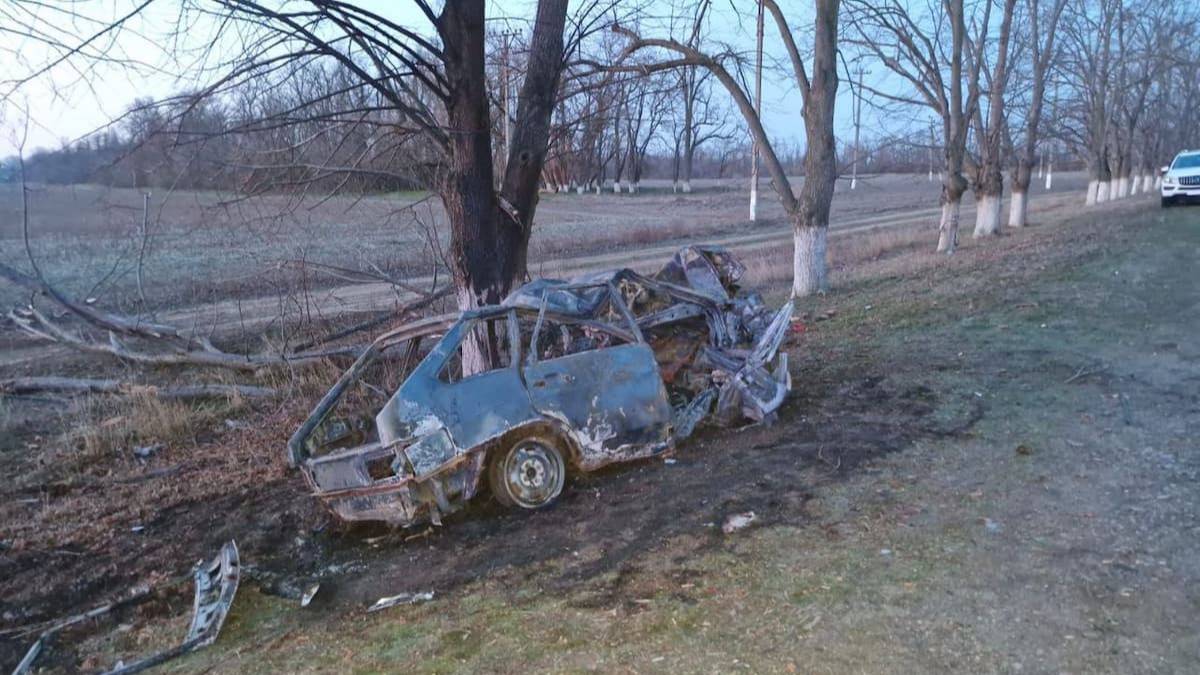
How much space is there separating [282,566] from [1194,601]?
5.39 meters

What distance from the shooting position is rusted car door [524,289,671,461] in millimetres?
6195

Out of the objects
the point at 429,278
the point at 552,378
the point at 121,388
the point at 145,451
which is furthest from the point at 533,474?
the point at 429,278

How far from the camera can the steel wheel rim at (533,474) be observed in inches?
239

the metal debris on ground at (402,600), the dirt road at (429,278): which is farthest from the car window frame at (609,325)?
the dirt road at (429,278)

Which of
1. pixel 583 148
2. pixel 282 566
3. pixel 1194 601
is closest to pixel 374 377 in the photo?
pixel 282 566

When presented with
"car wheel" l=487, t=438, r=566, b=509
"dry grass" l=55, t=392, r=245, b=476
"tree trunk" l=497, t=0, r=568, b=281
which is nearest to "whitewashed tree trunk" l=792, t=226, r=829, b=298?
"tree trunk" l=497, t=0, r=568, b=281

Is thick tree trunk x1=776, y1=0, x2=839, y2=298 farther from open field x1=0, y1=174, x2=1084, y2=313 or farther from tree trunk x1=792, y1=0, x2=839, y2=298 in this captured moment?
open field x1=0, y1=174, x2=1084, y2=313

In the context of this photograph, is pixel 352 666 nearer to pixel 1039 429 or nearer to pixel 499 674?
pixel 499 674

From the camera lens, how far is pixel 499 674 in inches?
153

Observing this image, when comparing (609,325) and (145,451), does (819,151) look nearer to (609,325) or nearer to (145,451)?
(609,325)

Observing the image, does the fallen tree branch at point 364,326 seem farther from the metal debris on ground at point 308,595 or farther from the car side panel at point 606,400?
the metal debris on ground at point 308,595

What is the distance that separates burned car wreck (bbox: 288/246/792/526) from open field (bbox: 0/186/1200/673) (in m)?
0.29

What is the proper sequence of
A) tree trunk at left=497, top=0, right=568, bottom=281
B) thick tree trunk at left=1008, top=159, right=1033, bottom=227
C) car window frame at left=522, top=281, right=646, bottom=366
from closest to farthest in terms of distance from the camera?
car window frame at left=522, top=281, right=646, bottom=366 < tree trunk at left=497, top=0, right=568, bottom=281 < thick tree trunk at left=1008, top=159, right=1033, bottom=227

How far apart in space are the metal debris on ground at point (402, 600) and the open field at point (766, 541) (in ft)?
0.32
